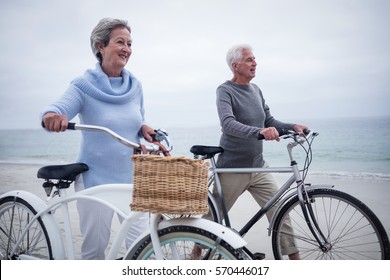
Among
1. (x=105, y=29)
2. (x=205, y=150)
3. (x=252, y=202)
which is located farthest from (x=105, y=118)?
(x=252, y=202)

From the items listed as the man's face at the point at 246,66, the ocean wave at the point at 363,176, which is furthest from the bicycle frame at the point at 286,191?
the ocean wave at the point at 363,176

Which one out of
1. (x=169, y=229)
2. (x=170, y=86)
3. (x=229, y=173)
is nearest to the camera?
(x=169, y=229)

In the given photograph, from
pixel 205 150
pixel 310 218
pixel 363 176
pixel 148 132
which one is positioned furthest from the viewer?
pixel 363 176

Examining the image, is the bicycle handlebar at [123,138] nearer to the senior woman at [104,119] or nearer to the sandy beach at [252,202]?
the senior woman at [104,119]

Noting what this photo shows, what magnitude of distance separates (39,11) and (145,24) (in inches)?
27.8

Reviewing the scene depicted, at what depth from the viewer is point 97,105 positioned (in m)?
1.79

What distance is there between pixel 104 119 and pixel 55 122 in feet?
0.99

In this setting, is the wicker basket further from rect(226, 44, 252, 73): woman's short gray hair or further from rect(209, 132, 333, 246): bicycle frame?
rect(226, 44, 252, 73): woman's short gray hair

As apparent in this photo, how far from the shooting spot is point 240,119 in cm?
226

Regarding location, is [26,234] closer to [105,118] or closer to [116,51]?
[105,118]

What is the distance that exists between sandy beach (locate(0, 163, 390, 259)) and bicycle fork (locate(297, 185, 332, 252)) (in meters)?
0.77

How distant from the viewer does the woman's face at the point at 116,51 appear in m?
1.80
